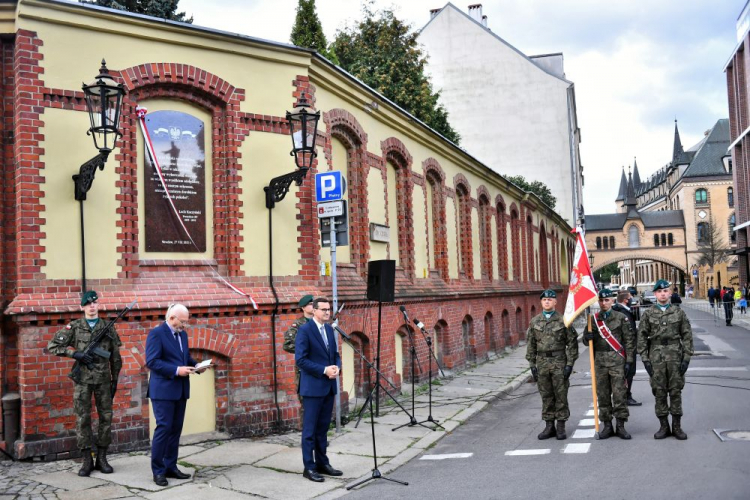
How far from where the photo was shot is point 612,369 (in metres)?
8.91

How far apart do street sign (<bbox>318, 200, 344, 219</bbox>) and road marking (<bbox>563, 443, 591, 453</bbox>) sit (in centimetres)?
431

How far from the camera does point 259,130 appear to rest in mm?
10180

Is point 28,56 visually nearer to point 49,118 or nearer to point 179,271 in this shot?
point 49,118

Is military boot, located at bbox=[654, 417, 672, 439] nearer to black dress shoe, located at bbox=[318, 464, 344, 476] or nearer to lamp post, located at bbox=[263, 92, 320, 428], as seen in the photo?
black dress shoe, located at bbox=[318, 464, 344, 476]

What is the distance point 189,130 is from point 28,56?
2197 millimetres

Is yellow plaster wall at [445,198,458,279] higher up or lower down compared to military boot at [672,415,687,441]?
higher up

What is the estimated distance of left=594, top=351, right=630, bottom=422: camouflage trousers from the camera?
28.8 feet

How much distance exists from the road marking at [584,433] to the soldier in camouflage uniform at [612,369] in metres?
0.20

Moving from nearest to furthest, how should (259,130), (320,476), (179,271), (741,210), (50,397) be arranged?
(320,476), (50,397), (179,271), (259,130), (741,210)

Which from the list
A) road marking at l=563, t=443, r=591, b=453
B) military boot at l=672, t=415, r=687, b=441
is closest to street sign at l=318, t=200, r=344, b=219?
road marking at l=563, t=443, r=591, b=453

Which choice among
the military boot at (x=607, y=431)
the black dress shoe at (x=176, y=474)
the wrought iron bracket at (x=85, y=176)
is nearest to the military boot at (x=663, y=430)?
the military boot at (x=607, y=431)

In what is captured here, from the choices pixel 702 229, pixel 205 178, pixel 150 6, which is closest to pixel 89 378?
pixel 205 178

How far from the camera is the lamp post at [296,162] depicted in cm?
956

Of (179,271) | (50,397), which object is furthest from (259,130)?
(50,397)
